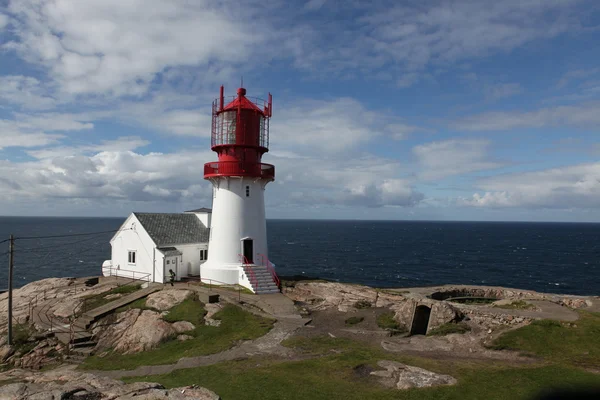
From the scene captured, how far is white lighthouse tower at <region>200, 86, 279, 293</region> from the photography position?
32.0 m

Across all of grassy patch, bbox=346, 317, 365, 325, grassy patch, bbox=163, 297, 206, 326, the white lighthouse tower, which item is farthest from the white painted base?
grassy patch, bbox=346, 317, 365, 325

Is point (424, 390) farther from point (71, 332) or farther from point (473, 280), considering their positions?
point (473, 280)

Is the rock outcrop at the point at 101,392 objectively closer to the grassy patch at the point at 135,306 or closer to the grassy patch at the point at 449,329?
the grassy patch at the point at 449,329

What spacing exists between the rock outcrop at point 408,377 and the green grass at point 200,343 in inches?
327

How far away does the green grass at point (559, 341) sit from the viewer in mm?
17594

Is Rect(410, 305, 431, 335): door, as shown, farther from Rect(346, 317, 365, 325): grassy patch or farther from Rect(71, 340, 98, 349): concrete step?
Rect(71, 340, 98, 349): concrete step

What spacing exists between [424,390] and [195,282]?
2291 centimetres

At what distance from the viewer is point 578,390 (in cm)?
1408

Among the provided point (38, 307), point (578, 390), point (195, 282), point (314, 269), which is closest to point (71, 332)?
point (38, 307)

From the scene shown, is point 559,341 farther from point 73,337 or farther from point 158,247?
point 158,247

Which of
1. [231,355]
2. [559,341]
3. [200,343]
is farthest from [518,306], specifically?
[200,343]

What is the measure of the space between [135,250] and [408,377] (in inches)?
1091

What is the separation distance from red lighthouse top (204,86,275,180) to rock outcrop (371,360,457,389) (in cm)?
1979

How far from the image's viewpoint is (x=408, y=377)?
15258 mm
